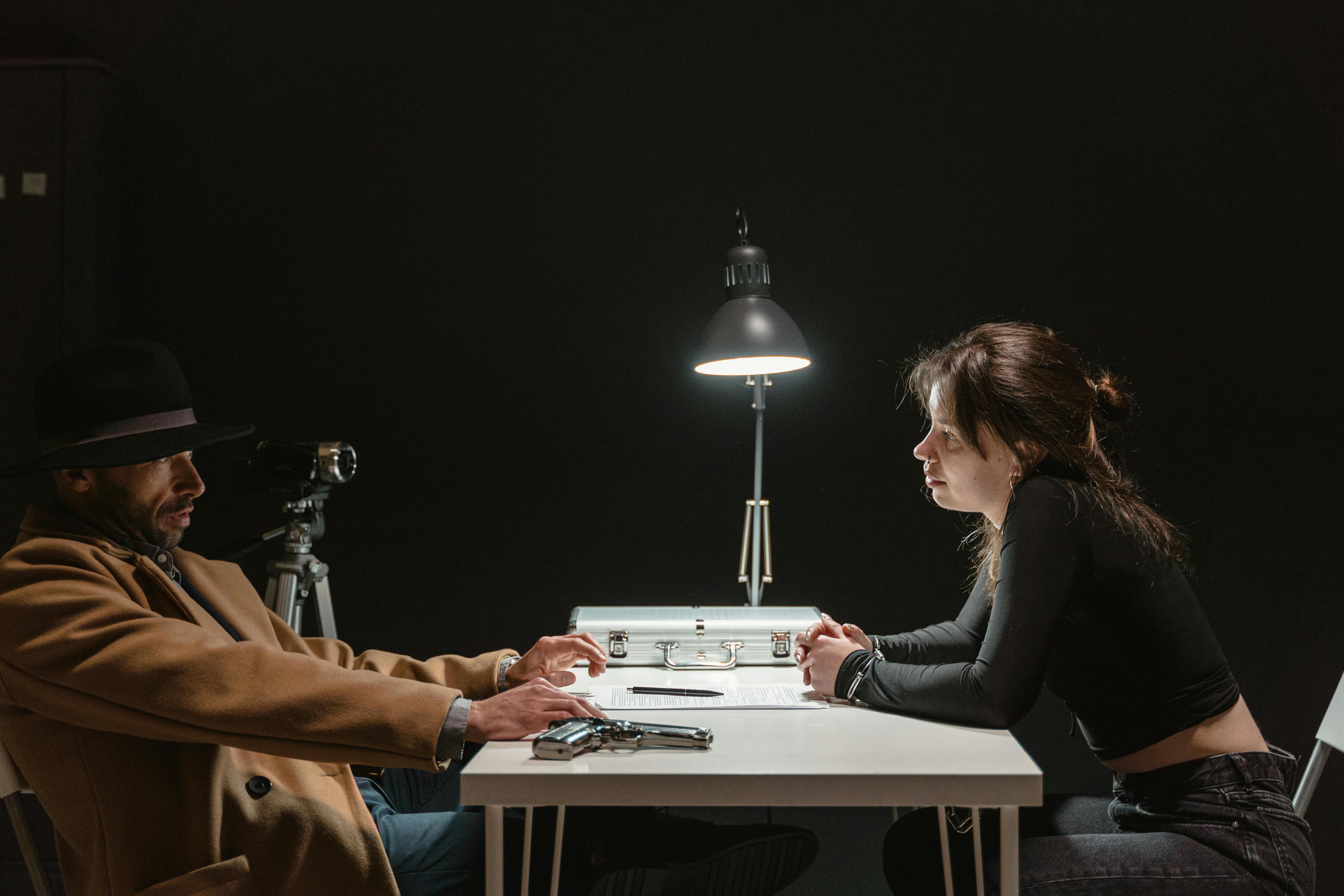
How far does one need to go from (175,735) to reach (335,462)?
3.49 feet

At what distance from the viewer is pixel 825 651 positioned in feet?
5.44

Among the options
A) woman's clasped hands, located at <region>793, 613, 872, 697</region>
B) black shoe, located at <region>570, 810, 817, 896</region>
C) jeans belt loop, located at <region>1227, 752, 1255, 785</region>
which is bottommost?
black shoe, located at <region>570, 810, 817, 896</region>

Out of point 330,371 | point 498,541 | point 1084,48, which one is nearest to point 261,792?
point 498,541

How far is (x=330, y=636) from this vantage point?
245cm

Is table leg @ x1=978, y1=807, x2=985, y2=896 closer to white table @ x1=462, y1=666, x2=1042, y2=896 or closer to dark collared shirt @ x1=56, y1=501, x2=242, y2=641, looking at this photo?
white table @ x1=462, y1=666, x2=1042, y2=896

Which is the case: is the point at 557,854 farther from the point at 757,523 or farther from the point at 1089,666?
the point at 757,523

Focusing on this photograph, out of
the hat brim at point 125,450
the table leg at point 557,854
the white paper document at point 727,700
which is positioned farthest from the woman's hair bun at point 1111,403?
the hat brim at point 125,450

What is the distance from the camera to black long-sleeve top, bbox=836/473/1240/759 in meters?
1.43

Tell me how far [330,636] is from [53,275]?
3.87ft

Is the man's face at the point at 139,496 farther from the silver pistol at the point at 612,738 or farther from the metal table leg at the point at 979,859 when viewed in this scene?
the metal table leg at the point at 979,859

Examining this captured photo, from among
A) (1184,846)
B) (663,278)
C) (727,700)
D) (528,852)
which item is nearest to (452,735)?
(528,852)

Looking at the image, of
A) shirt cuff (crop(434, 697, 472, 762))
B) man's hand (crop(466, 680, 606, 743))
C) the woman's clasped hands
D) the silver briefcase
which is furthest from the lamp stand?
shirt cuff (crop(434, 697, 472, 762))

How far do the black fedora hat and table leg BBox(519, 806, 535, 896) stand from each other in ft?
2.45

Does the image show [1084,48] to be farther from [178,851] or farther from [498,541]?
[178,851]
